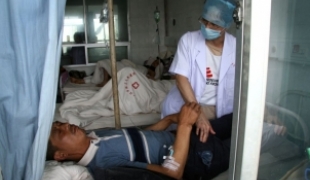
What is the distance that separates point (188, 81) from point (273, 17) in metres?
1.00

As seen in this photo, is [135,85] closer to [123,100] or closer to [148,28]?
[123,100]

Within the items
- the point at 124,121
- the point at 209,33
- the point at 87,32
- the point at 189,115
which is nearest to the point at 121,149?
the point at 189,115

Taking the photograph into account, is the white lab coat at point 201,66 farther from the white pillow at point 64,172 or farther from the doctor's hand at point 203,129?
the white pillow at point 64,172

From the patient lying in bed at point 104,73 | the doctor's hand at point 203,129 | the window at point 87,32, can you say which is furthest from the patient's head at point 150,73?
the doctor's hand at point 203,129

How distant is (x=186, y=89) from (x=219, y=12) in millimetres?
514

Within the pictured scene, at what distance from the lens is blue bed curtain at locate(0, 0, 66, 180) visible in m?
0.82

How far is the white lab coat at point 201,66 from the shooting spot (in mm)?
1683

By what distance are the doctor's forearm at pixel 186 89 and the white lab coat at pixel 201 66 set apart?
0.12ft

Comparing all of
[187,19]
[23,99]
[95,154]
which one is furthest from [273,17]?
[187,19]

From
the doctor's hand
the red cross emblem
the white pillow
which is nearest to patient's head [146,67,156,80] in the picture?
the red cross emblem

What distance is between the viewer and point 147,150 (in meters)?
1.55

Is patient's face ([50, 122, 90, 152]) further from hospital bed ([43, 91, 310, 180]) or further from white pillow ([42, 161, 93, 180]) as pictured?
hospital bed ([43, 91, 310, 180])

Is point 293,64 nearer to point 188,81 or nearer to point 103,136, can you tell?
point 188,81

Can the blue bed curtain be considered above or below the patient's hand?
above
